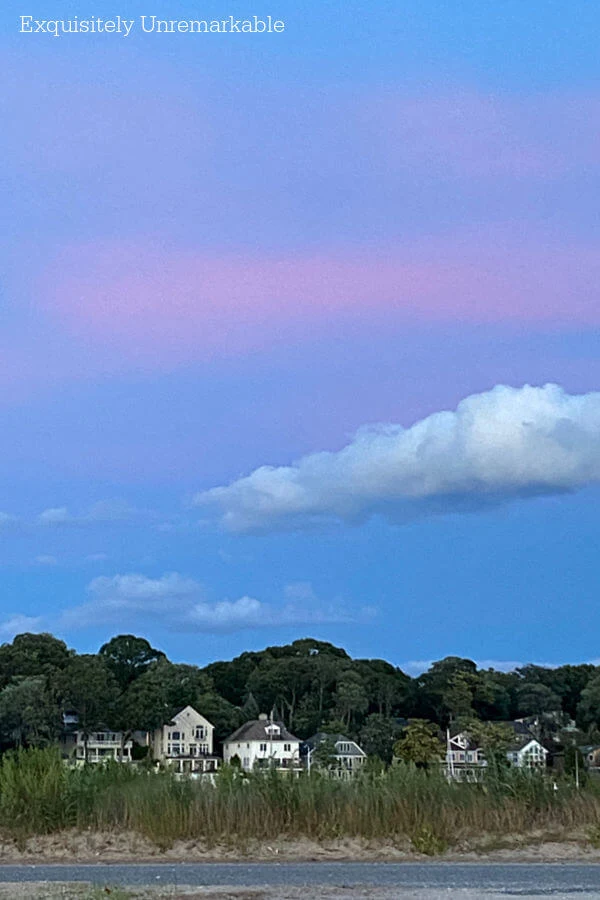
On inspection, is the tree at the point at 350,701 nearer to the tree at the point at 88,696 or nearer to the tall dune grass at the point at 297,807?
the tree at the point at 88,696

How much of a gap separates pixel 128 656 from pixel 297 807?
85269 mm

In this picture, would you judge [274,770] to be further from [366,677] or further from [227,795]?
[366,677]

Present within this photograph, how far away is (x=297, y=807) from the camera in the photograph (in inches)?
734

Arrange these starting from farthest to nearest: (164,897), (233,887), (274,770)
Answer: (274,770) → (233,887) → (164,897)

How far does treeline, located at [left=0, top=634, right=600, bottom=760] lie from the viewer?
82500mm

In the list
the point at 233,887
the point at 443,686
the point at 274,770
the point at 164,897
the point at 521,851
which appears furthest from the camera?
the point at 443,686

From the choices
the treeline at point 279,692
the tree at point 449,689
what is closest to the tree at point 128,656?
the treeline at point 279,692

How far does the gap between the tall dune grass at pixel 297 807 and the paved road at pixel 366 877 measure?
1404mm

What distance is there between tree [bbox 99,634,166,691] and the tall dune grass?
81.6 metres

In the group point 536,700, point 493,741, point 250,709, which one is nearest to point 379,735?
point 250,709

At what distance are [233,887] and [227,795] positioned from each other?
4602mm

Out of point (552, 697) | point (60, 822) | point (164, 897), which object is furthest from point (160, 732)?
point (164, 897)

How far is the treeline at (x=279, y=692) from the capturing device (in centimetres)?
8250

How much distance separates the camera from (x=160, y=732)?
285 ft
